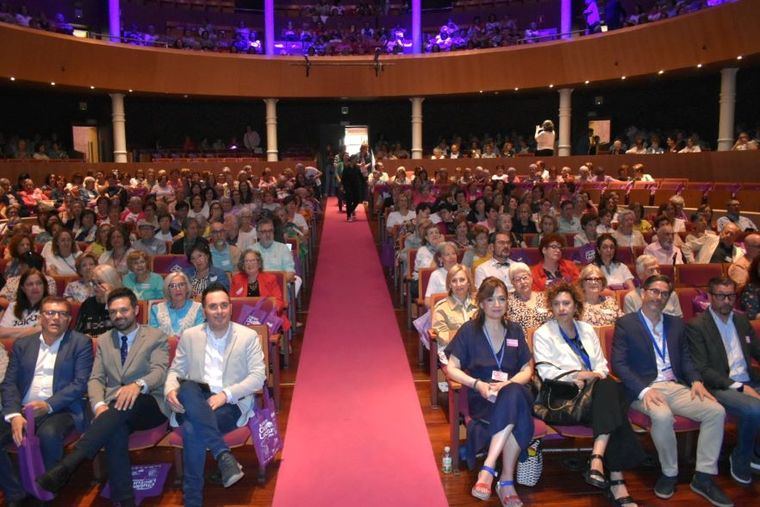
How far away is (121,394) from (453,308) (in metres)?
2.00

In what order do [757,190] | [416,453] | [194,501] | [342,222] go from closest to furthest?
1. [194,501]
2. [416,453]
3. [757,190]
4. [342,222]

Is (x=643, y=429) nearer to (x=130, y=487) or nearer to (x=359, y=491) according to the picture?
(x=359, y=491)

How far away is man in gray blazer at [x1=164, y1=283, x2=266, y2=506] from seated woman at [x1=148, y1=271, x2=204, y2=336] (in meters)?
0.56

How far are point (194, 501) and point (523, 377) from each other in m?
1.73

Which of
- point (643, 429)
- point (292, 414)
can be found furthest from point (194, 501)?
point (643, 429)

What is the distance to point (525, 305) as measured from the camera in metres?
4.16

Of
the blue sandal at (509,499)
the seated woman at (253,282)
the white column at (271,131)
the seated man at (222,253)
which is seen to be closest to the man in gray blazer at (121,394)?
the seated woman at (253,282)

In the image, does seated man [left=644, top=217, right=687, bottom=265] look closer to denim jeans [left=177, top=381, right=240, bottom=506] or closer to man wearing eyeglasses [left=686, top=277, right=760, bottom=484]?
man wearing eyeglasses [left=686, top=277, right=760, bottom=484]

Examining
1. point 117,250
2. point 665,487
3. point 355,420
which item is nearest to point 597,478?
point 665,487

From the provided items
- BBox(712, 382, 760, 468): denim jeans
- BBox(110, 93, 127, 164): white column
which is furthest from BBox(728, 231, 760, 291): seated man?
BBox(110, 93, 127, 164): white column

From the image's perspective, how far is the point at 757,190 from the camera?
9.66 meters

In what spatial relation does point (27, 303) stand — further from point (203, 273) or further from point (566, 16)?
point (566, 16)

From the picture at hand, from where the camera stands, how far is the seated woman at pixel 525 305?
4117 millimetres

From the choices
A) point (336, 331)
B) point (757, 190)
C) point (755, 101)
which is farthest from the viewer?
point (755, 101)
